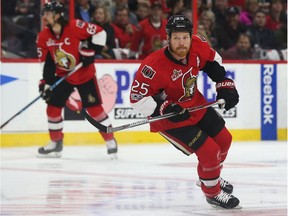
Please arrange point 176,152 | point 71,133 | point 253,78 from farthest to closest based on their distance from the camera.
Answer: point 253,78, point 71,133, point 176,152

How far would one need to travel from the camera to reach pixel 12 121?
8.88 metres

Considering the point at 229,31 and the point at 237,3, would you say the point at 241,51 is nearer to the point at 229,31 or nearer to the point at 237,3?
the point at 229,31

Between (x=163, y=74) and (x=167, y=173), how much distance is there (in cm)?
201

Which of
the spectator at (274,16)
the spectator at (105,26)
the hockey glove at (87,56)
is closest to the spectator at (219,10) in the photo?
the spectator at (274,16)

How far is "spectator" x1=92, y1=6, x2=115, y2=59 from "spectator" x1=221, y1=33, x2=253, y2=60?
1.24 metres

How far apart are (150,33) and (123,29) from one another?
0.28m

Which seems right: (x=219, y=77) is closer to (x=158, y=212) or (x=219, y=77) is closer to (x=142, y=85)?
(x=142, y=85)

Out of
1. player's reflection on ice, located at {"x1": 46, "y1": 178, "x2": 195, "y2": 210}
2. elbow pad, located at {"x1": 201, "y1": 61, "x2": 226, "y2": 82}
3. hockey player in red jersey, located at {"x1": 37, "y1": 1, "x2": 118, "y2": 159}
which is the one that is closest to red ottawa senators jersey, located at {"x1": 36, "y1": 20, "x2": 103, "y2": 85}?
hockey player in red jersey, located at {"x1": 37, "y1": 1, "x2": 118, "y2": 159}

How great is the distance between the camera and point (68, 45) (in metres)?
7.75

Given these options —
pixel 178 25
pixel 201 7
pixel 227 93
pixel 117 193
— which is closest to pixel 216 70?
pixel 227 93

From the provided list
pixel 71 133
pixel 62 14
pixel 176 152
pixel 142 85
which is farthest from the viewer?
pixel 71 133

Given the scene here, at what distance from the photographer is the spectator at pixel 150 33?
948 cm

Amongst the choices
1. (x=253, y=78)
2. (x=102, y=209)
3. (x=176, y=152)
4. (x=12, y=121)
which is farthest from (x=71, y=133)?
(x=102, y=209)

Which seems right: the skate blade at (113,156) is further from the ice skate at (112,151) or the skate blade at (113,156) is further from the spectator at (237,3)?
the spectator at (237,3)
